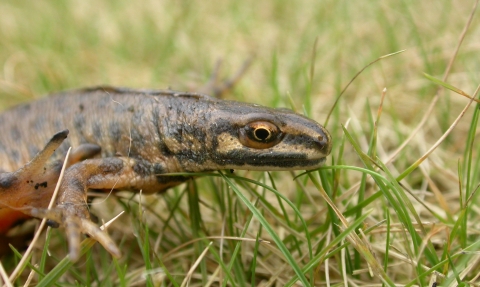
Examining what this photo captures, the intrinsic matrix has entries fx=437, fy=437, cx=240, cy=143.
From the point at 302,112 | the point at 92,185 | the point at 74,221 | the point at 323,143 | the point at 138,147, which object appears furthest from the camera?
the point at 302,112

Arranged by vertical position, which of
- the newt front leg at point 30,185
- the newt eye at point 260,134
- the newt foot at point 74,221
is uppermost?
the newt eye at point 260,134

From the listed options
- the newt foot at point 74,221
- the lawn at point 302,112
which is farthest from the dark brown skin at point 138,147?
the lawn at point 302,112

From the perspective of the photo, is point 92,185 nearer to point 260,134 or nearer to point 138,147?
point 138,147

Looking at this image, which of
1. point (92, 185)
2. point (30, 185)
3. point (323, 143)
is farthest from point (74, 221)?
point (323, 143)

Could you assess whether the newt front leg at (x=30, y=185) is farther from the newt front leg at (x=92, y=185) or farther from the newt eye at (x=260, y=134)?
the newt eye at (x=260, y=134)

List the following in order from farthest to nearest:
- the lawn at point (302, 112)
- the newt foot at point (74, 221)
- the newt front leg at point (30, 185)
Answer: the newt front leg at point (30, 185) < the lawn at point (302, 112) < the newt foot at point (74, 221)

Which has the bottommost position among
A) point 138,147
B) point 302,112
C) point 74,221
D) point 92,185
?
point 74,221

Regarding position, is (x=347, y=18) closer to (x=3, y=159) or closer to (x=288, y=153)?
(x=288, y=153)
